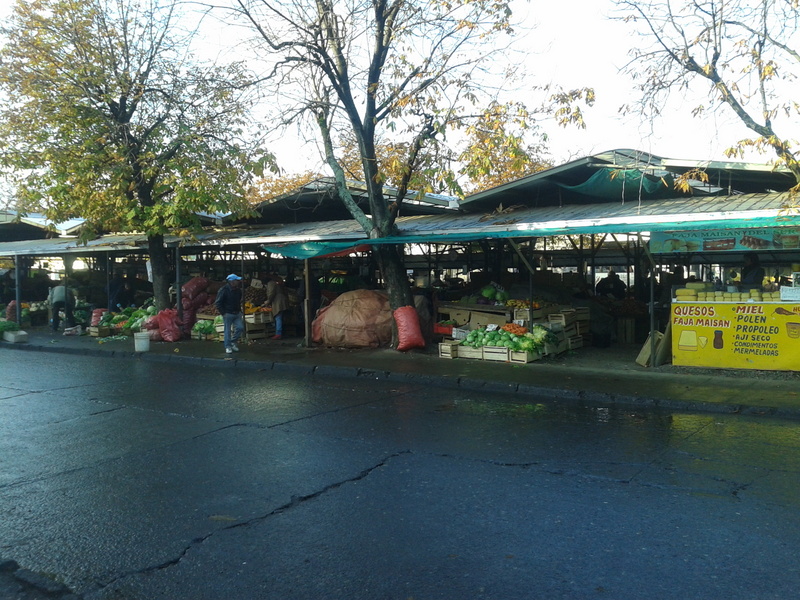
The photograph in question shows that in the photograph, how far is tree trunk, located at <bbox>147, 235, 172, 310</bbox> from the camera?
58.1ft

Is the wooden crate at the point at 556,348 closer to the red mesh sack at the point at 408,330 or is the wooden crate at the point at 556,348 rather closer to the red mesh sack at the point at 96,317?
the red mesh sack at the point at 408,330

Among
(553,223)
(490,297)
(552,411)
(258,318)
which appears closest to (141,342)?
(258,318)

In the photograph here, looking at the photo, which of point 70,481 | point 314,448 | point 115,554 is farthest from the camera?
point 314,448

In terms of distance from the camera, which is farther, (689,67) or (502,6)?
(502,6)

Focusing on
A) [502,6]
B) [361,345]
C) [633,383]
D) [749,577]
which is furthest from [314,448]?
[502,6]

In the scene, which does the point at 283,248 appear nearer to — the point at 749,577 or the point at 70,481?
the point at 70,481

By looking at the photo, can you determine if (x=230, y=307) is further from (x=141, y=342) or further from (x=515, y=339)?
(x=515, y=339)

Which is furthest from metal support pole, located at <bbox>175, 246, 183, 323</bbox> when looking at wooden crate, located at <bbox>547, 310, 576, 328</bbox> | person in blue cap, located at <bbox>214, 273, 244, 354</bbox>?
wooden crate, located at <bbox>547, 310, 576, 328</bbox>

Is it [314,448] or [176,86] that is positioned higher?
[176,86]

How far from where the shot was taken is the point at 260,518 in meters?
4.79

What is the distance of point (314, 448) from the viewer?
671 cm

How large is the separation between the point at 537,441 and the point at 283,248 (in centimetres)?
868

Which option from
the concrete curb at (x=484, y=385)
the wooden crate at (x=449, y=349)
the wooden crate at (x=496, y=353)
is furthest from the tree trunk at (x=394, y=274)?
the concrete curb at (x=484, y=385)

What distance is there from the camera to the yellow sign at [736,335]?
10.2m
